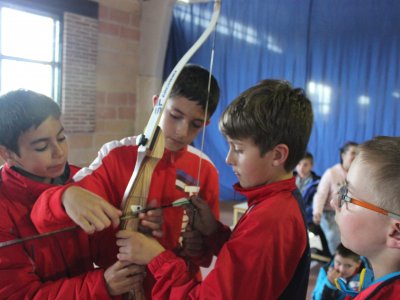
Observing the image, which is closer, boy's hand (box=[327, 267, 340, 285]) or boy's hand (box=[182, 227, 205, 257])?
boy's hand (box=[182, 227, 205, 257])

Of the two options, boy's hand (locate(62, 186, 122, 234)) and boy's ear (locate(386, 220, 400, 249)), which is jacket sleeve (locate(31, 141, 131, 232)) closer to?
boy's hand (locate(62, 186, 122, 234))

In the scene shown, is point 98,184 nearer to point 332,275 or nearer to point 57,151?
point 57,151

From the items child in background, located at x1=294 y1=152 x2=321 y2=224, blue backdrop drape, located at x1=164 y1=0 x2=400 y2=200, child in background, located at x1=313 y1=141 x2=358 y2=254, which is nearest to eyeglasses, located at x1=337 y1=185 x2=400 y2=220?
child in background, located at x1=313 y1=141 x2=358 y2=254

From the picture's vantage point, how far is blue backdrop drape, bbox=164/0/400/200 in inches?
134

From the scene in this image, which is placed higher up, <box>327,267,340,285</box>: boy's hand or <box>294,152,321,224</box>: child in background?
<box>294,152,321,224</box>: child in background

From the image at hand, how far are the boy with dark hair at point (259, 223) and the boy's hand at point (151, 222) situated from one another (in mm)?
37

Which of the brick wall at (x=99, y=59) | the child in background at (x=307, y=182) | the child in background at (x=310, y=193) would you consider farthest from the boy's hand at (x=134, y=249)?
the child in background at (x=307, y=182)

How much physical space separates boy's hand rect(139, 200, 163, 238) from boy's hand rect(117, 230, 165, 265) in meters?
0.04

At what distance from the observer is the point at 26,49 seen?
2.61m

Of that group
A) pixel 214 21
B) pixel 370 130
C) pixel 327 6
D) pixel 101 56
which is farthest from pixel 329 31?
pixel 214 21

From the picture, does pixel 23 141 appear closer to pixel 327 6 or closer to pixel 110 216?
pixel 110 216

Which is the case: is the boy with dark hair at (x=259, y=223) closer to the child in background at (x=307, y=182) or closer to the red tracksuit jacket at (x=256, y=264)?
the red tracksuit jacket at (x=256, y=264)

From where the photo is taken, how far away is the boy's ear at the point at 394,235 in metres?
0.65

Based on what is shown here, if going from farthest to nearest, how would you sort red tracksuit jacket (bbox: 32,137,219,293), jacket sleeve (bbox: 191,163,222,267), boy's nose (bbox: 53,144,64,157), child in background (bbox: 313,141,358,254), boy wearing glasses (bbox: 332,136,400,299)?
1. child in background (bbox: 313,141,358,254)
2. jacket sleeve (bbox: 191,163,222,267)
3. red tracksuit jacket (bbox: 32,137,219,293)
4. boy's nose (bbox: 53,144,64,157)
5. boy wearing glasses (bbox: 332,136,400,299)
